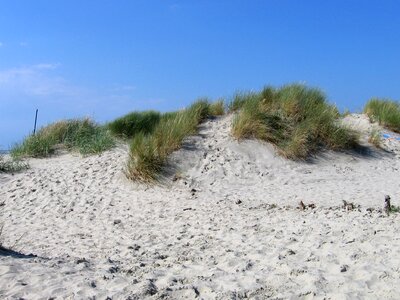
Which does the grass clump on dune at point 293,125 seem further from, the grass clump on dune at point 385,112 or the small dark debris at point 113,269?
the small dark debris at point 113,269

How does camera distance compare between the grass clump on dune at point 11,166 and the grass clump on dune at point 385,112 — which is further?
the grass clump on dune at point 385,112

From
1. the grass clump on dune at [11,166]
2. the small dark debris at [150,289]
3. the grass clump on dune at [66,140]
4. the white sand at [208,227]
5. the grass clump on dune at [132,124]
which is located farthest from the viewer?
the grass clump on dune at [132,124]

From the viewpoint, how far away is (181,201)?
8086 millimetres

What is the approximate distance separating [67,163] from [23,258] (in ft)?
22.5

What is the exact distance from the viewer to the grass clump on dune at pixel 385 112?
13695mm

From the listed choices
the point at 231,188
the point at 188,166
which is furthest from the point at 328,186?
the point at 188,166

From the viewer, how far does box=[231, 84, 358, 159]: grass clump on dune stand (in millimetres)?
10438

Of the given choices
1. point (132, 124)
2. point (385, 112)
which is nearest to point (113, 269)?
point (132, 124)

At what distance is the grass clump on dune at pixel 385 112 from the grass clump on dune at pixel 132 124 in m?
5.99

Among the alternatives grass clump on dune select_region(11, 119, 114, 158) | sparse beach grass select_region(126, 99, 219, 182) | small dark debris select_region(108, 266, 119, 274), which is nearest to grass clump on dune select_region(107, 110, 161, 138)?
grass clump on dune select_region(11, 119, 114, 158)

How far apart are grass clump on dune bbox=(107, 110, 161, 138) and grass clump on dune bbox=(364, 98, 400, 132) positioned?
5.99 meters

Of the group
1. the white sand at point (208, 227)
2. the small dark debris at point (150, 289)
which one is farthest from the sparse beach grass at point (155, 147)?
the small dark debris at point (150, 289)

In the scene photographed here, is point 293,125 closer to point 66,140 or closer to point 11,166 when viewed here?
point 66,140

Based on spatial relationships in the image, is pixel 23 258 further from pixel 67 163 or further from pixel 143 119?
pixel 143 119
